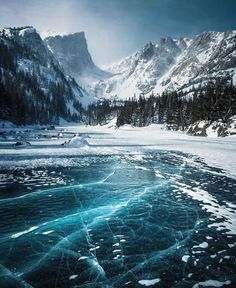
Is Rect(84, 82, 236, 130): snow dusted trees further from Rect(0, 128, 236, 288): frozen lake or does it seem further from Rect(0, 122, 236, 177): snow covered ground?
Rect(0, 128, 236, 288): frozen lake

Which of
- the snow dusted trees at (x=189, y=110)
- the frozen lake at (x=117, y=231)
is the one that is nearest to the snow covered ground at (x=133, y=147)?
the frozen lake at (x=117, y=231)

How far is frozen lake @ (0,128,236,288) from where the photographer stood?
6504 mm

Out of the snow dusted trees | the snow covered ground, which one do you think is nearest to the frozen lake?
the snow covered ground

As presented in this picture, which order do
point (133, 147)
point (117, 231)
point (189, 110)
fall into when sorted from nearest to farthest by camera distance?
point (117, 231) → point (133, 147) → point (189, 110)

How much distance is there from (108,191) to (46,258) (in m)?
7.28

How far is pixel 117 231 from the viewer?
9273 mm

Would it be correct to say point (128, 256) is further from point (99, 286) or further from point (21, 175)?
point (21, 175)

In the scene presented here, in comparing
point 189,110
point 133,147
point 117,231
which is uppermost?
point 189,110

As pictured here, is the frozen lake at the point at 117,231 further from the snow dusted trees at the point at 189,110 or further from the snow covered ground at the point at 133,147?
the snow dusted trees at the point at 189,110

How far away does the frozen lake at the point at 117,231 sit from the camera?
21.3 feet

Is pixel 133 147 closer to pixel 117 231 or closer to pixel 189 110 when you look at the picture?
pixel 117 231

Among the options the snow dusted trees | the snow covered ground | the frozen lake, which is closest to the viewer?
the frozen lake

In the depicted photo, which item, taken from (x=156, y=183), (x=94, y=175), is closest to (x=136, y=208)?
(x=156, y=183)

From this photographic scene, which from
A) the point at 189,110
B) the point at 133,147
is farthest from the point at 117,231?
the point at 189,110
